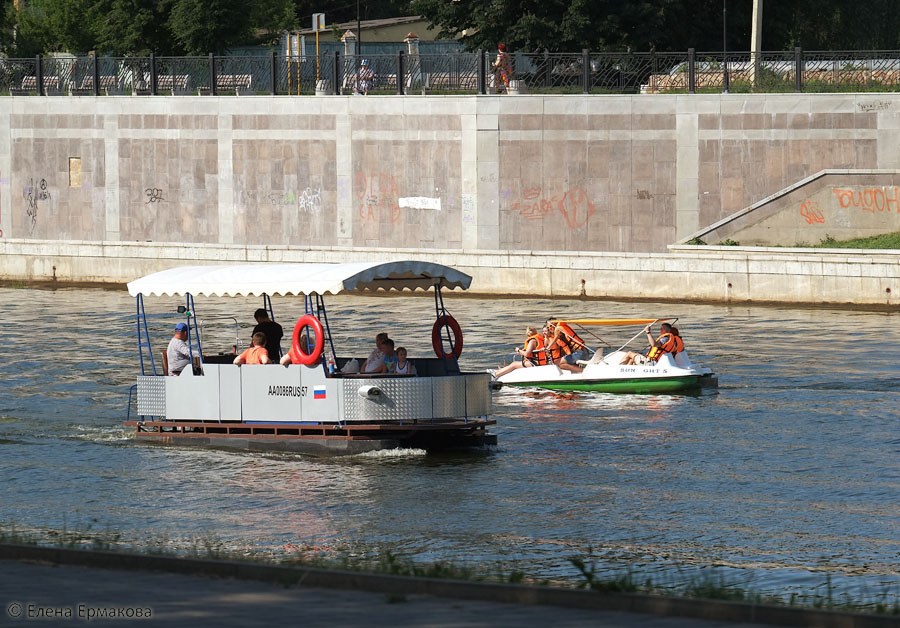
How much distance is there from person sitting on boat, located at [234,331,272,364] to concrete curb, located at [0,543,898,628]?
8915 mm

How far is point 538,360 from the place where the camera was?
2636 centimetres

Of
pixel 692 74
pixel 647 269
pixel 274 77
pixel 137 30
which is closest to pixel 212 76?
pixel 274 77

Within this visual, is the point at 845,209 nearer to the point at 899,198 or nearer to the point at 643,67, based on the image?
the point at 899,198

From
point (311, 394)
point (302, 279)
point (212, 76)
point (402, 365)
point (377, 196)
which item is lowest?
point (311, 394)

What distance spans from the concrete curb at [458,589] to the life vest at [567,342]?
647 inches

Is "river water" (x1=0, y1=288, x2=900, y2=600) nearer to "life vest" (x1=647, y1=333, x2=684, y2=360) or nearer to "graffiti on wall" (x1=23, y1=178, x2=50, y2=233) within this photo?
"life vest" (x1=647, y1=333, x2=684, y2=360)

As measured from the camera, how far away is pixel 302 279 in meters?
19.7

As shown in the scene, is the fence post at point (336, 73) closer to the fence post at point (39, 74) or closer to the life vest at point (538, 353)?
the fence post at point (39, 74)

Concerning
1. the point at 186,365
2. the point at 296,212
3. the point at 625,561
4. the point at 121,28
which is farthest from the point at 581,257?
the point at 121,28

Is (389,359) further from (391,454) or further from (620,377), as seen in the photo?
(620,377)

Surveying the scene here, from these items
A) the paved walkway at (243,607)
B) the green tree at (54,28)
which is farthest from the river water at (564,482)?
the green tree at (54,28)

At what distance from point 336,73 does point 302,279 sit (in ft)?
85.5

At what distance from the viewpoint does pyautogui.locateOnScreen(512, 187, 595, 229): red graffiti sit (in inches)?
1654

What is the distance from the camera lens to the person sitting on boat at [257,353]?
19.6 metres
